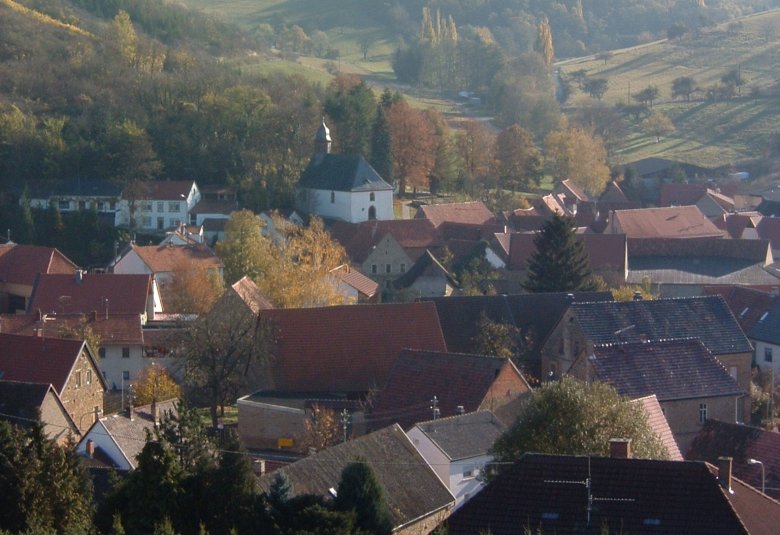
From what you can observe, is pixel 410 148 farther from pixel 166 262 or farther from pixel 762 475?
pixel 762 475

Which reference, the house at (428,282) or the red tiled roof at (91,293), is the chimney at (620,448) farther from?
the house at (428,282)

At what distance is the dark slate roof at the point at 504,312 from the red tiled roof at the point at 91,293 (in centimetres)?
980

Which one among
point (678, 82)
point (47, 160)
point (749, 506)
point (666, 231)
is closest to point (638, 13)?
point (678, 82)

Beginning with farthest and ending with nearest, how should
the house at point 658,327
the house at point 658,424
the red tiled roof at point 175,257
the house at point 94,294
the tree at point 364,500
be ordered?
1. the red tiled roof at point 175,257
2. the house at point 94,294
3. the house at point 658,327
4. the house at point 658,424
5. the tree at point 364,500

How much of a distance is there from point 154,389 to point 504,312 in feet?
36.4

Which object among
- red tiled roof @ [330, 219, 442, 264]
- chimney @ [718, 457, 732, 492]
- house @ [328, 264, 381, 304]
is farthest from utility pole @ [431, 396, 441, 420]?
red tiled roof @ [330, 219, 442, 264]

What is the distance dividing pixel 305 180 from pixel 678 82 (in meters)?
54.3

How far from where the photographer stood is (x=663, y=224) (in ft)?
213

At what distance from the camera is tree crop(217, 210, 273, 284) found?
48844 millimetres

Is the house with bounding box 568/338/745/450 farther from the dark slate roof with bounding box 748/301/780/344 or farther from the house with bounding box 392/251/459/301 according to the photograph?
the house with bounding box 392/251/459/301

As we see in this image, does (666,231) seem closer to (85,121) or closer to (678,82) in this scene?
(85,121)

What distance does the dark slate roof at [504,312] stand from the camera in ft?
129

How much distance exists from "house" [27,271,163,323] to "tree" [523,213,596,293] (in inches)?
478

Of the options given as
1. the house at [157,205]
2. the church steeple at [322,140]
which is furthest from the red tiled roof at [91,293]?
the church steeple at [322,140]
